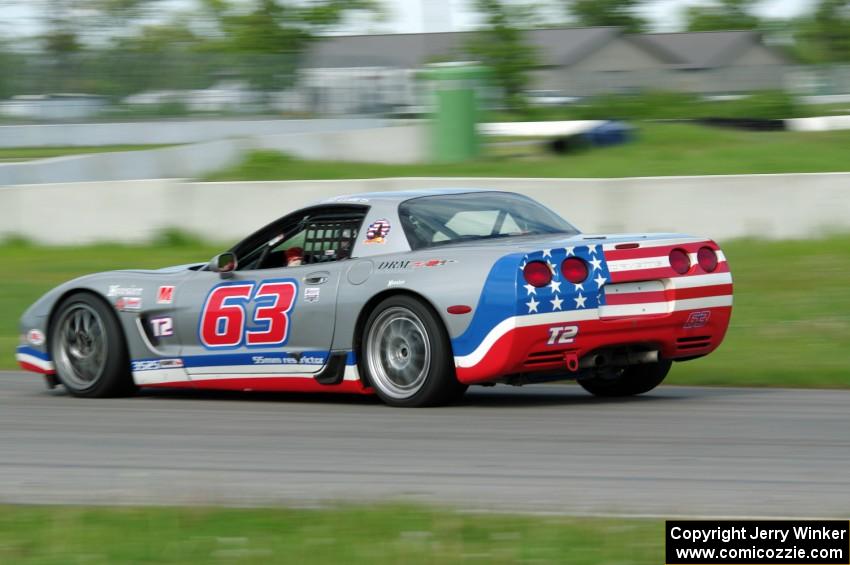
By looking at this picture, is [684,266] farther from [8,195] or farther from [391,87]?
[391,87]

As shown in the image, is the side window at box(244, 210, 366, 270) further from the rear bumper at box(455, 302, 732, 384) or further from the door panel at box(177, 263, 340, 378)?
the rear bumper at box(455, 302, 732, 384)

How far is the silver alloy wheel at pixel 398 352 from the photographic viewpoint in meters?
8.02

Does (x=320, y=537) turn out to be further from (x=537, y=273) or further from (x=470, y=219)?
(x=470, y=219)

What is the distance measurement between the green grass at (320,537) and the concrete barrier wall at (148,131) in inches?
1040

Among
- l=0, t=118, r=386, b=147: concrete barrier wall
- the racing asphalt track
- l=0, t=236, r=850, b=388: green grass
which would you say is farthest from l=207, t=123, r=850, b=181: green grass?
the racing asphalt track

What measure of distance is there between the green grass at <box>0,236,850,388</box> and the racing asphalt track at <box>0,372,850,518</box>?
3.03ft

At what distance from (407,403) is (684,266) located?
5.74ft

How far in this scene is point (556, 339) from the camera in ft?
25.3

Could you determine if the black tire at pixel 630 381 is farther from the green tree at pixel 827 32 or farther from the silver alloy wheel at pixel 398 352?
the green tree at pixel 827 32

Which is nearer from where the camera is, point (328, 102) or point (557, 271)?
point (557, 271)

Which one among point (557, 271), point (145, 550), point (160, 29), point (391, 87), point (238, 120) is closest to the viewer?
point (145, 550)

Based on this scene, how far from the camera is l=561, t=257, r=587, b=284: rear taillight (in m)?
7.74

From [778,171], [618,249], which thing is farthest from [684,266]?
[778,171]

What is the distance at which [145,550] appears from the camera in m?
4.78
